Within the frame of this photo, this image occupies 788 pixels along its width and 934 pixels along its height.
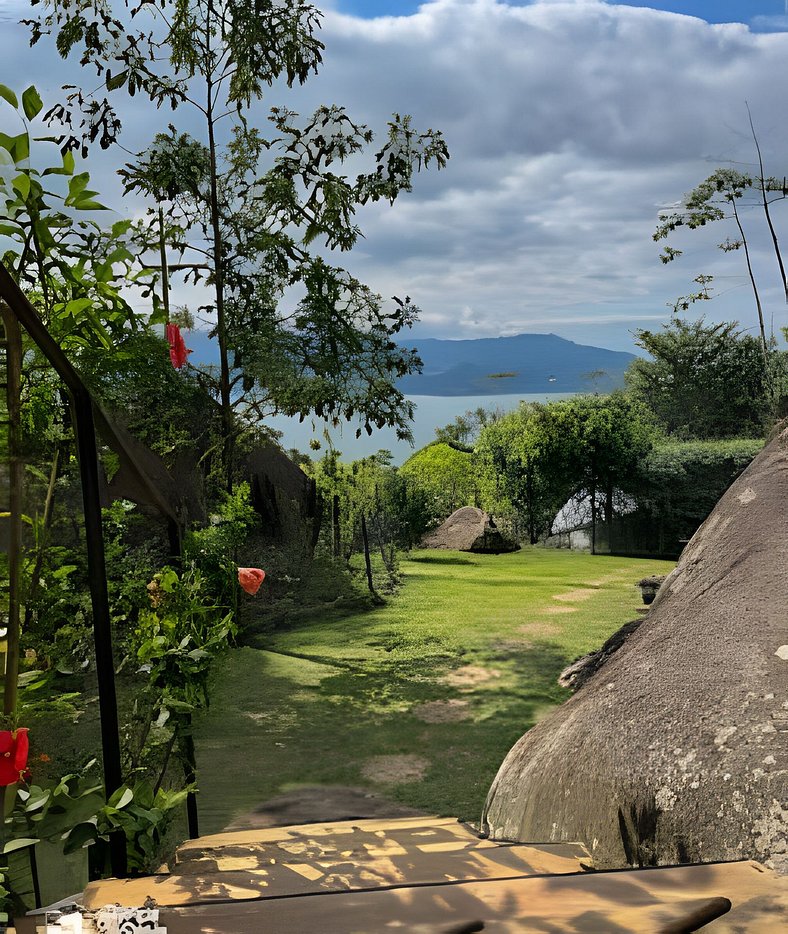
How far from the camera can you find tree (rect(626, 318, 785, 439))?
14992 mm

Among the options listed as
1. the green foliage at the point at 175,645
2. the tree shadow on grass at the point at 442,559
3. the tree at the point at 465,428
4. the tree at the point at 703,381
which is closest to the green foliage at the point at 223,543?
the green foliage at the point at 175,645

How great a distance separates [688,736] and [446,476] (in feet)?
34.2

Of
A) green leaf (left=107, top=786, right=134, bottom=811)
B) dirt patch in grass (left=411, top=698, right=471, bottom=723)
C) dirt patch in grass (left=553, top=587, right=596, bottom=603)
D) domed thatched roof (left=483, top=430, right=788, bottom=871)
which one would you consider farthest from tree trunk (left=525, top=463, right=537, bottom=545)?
green leaf (left=107, top=786, right=134, bottom=811)

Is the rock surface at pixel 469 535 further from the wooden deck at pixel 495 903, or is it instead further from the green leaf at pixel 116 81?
the wooden deck at pixel 495 903

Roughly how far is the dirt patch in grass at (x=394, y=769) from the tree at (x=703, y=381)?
1122cm

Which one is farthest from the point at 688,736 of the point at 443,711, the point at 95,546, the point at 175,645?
the point at 443,711

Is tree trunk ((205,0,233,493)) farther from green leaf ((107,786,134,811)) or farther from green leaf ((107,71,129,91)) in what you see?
green leaf ((107,786,134,811))

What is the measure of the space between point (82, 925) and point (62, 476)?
3.30 ft

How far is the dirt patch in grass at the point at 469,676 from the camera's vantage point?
17.3 ft

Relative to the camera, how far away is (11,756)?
1.30 meters

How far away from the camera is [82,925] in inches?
48.8

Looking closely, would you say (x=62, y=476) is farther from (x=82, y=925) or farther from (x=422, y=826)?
(x=422, y=826)

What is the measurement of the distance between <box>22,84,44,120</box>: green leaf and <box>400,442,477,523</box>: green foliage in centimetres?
1043

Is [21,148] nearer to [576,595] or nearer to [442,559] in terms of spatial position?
[576,595]
